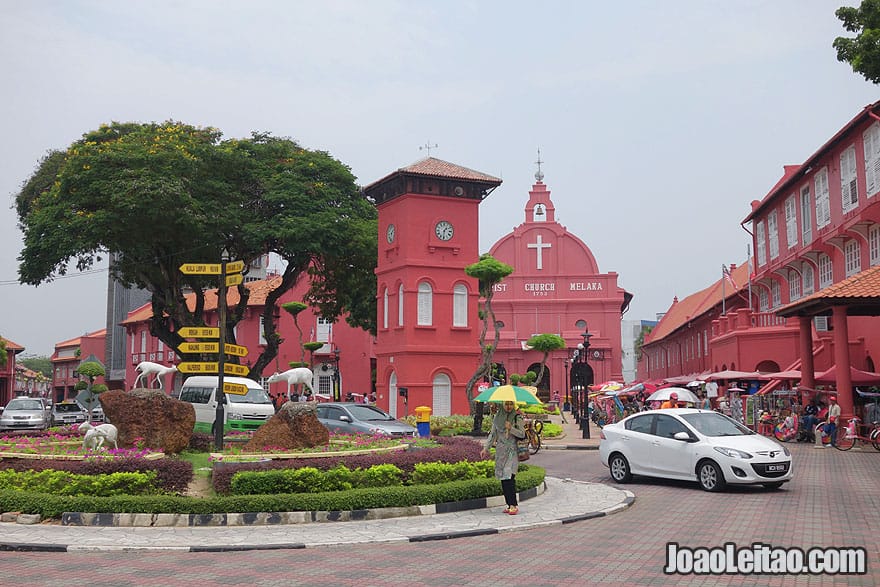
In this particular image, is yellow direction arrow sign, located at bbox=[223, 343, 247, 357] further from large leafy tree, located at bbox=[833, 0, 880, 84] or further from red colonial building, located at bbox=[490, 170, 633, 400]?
red colonial building, located at bbox=[490, 170, 633, 400]

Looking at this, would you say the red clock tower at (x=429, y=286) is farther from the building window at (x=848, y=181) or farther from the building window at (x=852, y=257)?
the building window at (x=852, y=257)

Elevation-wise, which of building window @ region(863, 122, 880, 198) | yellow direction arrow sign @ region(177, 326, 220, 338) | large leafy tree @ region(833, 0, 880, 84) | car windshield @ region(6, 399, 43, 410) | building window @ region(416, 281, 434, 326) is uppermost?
building window @ region(863, 122, 880, 198)

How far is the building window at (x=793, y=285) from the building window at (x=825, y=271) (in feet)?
9.70

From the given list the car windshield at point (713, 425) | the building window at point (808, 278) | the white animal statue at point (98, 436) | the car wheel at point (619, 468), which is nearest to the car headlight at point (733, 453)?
the car windshield at point (713, 425)

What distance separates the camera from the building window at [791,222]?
37375 mm

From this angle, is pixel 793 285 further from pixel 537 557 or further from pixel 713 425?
pixel 537 557

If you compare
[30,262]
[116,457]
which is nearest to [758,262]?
[30,262]

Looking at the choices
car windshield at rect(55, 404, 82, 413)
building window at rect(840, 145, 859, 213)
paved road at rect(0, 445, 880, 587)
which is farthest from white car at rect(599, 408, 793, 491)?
car windshield at rect(55, 404, 82, 413)

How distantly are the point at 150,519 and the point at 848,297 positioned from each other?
19008 mm

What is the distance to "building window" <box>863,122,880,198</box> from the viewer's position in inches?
1091

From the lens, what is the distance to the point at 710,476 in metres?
14.7

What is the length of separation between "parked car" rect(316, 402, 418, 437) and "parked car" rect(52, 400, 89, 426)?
22910 millimetres

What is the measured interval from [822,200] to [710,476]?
74.0 ft

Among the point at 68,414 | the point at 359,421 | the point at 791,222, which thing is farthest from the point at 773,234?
the point at 68,414
